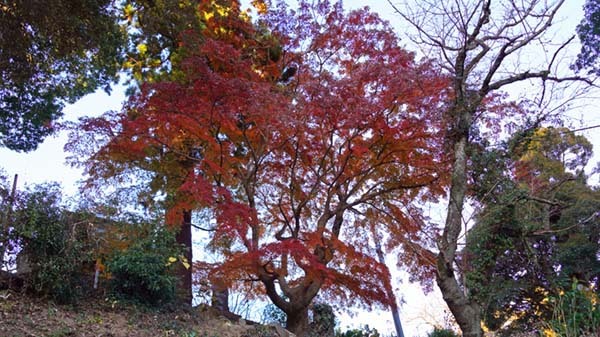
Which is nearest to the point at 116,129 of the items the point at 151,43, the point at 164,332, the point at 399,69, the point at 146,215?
the point at 146,215

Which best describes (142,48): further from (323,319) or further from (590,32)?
(590,32)

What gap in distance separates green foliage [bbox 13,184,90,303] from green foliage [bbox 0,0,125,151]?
7.84 ft

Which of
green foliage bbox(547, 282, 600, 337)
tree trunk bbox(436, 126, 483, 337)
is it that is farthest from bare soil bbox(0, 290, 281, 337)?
green foliage bbox(547, 282, 600, 337)

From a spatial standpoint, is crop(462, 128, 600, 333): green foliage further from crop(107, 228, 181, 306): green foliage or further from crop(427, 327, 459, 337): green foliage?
crop(107, 228, 181, 306): green foliage

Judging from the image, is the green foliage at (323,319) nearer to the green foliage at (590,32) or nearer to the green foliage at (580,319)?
the green foliage at (580,319)

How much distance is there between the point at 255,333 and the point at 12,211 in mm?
3731

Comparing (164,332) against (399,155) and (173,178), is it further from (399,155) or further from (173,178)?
(399,155)

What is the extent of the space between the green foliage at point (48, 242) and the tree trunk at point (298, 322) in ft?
11.8

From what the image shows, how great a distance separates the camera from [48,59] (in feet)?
26.0

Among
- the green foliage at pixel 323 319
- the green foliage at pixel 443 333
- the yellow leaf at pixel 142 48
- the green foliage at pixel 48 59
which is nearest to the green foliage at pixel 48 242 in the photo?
the green foliage at pixel 48 59

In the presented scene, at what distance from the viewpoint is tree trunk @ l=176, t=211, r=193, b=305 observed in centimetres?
778

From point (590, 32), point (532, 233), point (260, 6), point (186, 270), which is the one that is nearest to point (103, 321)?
point (186, 270)

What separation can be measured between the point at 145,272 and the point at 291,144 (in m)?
3.32

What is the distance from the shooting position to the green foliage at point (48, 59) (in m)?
6.47
